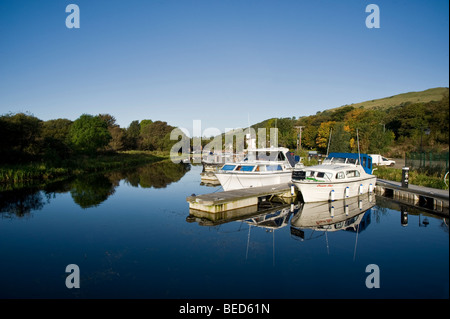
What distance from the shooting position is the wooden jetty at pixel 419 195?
15887 mm

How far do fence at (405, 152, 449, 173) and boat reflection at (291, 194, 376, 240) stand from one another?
20.1 feet

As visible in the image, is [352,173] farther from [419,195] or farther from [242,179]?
[242,179]

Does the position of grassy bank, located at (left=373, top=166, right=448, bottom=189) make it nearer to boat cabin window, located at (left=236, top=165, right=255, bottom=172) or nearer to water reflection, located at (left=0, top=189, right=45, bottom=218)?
boat cabin window, located at (left=236, top=165, right=255, bottom=172)

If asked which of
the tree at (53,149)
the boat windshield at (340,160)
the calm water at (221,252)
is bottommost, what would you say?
the calm water at (221,252)

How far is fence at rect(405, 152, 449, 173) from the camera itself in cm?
2038

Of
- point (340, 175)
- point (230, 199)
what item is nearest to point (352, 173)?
point (340, 175)

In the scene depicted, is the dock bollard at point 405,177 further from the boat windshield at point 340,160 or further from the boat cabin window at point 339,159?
the boat cabin window at point 339,159

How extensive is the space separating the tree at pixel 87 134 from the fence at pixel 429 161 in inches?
1930

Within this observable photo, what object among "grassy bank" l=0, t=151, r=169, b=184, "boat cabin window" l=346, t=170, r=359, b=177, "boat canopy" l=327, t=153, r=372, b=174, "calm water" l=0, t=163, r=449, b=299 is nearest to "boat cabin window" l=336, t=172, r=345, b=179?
"boat cabin window" l=346, t=170, r=359, b=177

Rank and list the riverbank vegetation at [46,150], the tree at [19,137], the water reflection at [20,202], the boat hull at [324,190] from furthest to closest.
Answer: the tree at [19,137]
the riverbank vegetation at [46,150]
the boat hull at [324,190]
the water reflection at [20,202]

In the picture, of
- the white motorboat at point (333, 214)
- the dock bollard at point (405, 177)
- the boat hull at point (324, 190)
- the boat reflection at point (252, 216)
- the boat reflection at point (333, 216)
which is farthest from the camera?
the dock bollard at point (405, 177)

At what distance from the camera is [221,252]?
10594mm

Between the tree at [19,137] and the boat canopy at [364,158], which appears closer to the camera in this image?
the boat canopy at [364,158]

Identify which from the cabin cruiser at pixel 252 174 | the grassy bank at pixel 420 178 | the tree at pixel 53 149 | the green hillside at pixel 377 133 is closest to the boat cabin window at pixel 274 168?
the cabin cruiser at pixel 252 174
